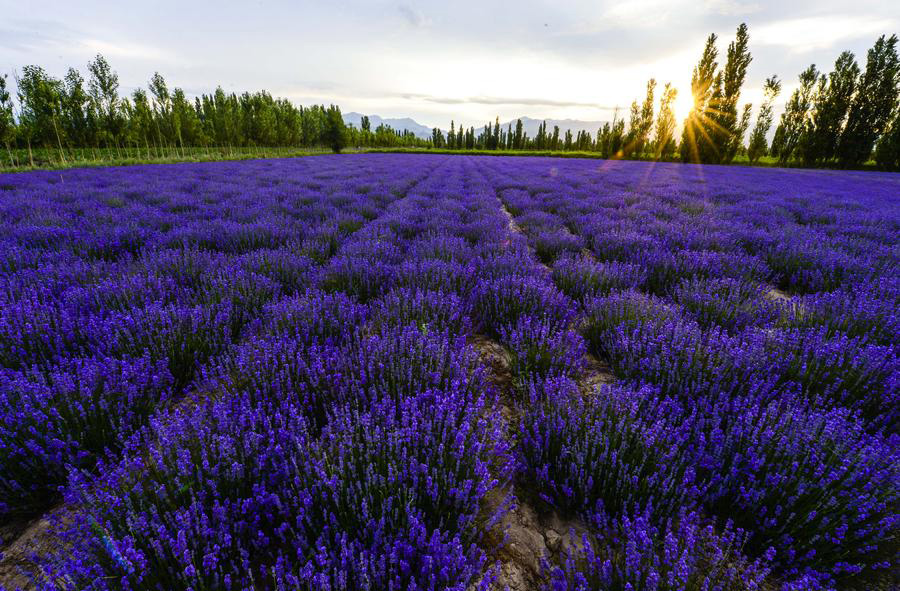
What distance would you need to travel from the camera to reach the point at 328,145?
2093 inches

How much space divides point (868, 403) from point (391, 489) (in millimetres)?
2329

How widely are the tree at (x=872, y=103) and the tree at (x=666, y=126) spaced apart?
1310 centimetres

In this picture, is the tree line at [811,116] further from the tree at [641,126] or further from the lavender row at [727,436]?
the lavender row at [727,436]

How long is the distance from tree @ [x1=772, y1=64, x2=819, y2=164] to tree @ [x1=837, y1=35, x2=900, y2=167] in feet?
14.6

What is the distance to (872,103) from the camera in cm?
2670

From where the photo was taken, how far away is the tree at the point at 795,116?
32.3 metres

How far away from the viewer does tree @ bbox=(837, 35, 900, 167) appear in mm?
26422

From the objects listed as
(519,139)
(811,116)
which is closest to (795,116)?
(811,116)

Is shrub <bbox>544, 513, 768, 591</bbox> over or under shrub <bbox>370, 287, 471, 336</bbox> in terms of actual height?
under

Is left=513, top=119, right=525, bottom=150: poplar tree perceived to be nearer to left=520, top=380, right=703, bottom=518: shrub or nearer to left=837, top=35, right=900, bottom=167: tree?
left=837, top=35, right=900, bottom=167: tree

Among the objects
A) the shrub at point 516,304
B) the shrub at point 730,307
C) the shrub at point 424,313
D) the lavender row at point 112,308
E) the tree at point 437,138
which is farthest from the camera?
the tree at point 437,138

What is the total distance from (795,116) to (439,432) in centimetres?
4850

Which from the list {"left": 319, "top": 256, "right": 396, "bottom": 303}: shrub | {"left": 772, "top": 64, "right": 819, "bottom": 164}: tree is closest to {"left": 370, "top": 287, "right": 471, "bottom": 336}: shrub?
{"left": 319, "top": 256, "right": 396, "bottom": 303}: shrub

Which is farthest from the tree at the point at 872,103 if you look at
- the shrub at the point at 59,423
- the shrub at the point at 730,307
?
the shrub at the point at 59,423
